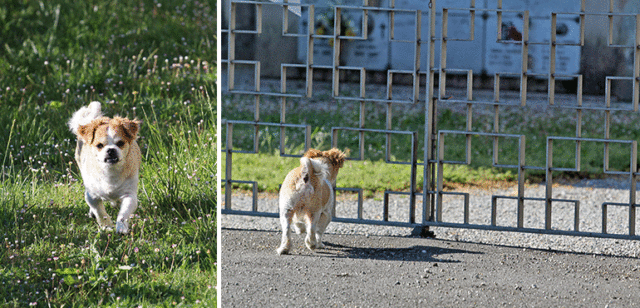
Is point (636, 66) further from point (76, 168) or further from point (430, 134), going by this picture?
point (76, 168)

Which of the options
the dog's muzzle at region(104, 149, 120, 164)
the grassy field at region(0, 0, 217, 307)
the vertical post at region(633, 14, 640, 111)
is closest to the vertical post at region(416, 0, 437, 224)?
the vertical post at region(633, 14, 640, 111)

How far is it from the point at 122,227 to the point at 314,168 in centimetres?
130

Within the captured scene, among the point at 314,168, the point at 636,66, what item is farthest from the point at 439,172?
the point at 636,66

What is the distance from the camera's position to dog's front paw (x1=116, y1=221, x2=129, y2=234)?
4.03 metres

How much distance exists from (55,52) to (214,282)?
4914 mm

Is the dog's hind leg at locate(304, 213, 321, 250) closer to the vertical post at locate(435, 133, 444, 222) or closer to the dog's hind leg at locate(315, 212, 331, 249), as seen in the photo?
the dog's hind leg at locate(315, 212, 331, 249)

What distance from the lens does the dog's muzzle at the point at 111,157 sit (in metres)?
3.75

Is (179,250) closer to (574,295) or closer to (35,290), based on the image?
(35,290)

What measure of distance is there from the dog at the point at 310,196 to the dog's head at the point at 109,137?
3.81ft

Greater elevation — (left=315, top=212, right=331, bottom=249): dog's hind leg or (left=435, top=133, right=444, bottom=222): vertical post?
(left=435, top=133, right=444, bottom=222): vertical post

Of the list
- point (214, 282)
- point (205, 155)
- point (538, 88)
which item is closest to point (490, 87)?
point (538, 88)

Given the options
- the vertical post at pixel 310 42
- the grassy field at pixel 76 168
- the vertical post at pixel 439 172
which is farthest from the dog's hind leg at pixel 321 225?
the vertical post at pixel 310 42

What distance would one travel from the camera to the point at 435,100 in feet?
17.1

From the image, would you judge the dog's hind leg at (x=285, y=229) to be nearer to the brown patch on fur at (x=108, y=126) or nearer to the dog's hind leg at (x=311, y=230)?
the dog's hind leg at (x=311, y=230)
